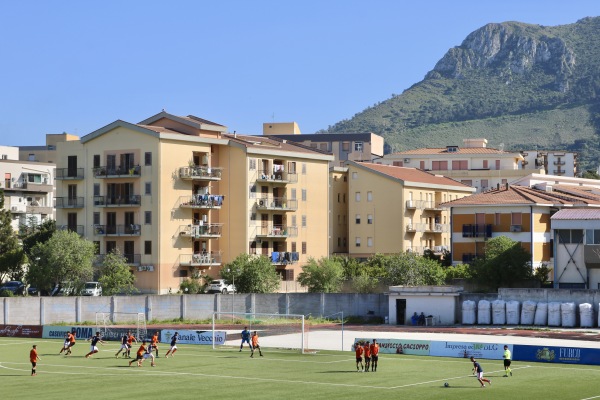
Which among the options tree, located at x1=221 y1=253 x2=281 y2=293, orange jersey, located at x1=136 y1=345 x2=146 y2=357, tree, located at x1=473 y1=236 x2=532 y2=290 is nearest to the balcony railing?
tree, located at x1=221 y1=253 x2=281 y2=293

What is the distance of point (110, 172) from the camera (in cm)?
10550

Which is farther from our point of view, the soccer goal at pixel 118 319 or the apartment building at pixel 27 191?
the apartment building at pixel 27 191

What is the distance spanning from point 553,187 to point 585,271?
3318cm

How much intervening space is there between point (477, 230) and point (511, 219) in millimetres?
3838

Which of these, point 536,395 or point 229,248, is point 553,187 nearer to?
point 229,248

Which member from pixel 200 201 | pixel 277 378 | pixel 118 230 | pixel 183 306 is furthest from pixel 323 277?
pixel 277 378

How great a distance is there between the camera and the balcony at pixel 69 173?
10800 centimetres

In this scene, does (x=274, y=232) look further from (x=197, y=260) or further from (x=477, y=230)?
(x=477, y=230)

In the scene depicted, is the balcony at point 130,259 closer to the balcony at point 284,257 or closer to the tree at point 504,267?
the balcony at point 284,257

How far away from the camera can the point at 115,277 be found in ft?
318

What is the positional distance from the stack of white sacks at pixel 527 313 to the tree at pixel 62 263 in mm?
34656

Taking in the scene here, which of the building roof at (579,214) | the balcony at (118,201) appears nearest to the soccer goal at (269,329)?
the balcony at (118,201)

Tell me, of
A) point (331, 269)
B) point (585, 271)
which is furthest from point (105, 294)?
point (585, 271)

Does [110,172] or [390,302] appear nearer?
[390,302]
